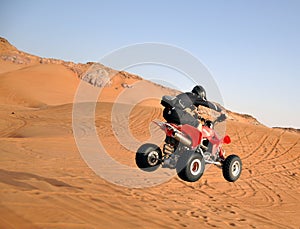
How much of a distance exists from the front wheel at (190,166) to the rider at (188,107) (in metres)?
0.72

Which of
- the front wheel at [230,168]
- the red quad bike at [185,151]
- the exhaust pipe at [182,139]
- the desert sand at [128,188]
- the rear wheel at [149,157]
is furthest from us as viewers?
the front wheel at [230,168]

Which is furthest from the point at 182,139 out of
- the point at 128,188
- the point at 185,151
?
the point at 128,188

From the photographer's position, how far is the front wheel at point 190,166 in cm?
757

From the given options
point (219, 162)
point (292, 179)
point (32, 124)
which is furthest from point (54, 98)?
point (219, 162)

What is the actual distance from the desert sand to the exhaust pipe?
4.32ft

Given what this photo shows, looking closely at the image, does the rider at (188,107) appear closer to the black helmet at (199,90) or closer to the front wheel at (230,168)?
the black helmet at (199,90)

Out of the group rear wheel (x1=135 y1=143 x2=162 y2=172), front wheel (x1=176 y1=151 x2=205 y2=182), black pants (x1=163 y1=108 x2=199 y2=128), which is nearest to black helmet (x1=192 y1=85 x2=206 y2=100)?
black pants (x1=163 y1=108 x2=199 y2=128)

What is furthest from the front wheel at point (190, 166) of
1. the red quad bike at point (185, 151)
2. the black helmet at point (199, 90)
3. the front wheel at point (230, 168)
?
the black helmet at point (199, 90)

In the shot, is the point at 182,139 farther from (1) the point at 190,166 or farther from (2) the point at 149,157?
(2) the point at 149,157

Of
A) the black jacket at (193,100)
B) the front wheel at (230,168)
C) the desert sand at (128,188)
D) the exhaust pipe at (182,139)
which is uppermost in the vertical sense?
the black jacket at (193,100)

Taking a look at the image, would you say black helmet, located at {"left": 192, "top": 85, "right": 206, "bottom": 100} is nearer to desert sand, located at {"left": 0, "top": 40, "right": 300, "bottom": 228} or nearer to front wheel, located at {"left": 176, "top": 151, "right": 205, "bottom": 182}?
desert sand, located at {"left": 0, "top": 40, "right": 300, "bottom": 228}

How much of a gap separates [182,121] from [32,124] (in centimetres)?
1637

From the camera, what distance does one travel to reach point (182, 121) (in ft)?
25.1

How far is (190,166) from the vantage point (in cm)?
761
